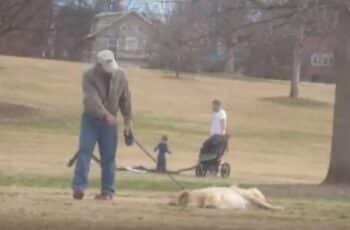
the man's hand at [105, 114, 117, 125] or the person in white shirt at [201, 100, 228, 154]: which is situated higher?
the man's hand at [105, 114, 117, 125]

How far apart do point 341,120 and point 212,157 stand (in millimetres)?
5328

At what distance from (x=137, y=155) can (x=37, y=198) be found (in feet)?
70.4

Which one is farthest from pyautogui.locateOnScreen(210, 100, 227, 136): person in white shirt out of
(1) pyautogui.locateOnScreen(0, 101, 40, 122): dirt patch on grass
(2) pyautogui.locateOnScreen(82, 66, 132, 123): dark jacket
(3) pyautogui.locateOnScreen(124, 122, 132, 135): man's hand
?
(1) pyautogui.locateOnScreen(0, 101, 40, 122): dirt patch on grass

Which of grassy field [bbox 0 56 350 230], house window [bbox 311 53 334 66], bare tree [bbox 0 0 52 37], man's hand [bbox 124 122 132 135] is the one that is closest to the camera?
grassy field [bbox 0 56 350 230]

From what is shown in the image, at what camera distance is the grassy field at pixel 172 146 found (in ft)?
34.2

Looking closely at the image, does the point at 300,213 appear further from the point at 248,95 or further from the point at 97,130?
the point at 248,95

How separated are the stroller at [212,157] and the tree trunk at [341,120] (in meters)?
4.54

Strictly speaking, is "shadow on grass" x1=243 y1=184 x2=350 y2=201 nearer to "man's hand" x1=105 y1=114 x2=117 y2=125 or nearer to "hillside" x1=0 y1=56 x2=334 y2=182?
"hillside" x1=0 y1=56 x2=334 y2=182

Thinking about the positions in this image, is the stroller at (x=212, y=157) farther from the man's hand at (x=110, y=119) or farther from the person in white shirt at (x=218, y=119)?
the man's hand at (x=110, y=119)

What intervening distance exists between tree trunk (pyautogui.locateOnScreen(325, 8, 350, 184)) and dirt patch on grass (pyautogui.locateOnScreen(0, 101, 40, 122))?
22782 mm

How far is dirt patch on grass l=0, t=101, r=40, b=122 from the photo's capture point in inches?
1623

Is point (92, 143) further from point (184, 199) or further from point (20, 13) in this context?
point (20, 13)

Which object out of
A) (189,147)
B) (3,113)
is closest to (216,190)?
(189,147)

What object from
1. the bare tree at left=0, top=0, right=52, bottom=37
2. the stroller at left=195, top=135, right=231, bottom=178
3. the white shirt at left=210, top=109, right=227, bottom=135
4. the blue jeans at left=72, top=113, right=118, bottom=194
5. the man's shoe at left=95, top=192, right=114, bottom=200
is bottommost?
the stroller at left=195, top=135, right=231, bottom=178
